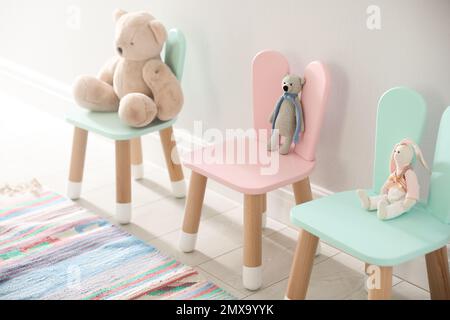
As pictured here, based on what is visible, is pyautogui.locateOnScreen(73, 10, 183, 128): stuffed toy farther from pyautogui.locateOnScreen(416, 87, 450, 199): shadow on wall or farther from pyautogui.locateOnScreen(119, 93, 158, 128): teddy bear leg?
pyautogui.locateOnScreen(416, 87, 450, 199): shadow on wall

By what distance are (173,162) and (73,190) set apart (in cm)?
39

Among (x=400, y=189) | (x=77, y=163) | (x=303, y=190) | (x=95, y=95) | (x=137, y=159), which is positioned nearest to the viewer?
(x=400, y=189)

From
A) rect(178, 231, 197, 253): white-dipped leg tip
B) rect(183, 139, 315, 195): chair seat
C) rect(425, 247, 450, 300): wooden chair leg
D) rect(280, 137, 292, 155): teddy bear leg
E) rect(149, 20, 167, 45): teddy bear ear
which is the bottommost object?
rect(178, 231, 197, 253): white-dipped leg tip

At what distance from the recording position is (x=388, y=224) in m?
1.68

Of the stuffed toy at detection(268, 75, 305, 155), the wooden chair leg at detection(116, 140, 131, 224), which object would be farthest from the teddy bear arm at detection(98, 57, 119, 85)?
the stuffed toy at detection(268, 75, 305, 155)

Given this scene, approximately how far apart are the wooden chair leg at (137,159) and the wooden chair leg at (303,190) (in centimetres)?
81

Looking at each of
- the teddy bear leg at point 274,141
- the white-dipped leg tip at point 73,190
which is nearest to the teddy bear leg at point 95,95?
the white-dipped leg tip at point 73,190

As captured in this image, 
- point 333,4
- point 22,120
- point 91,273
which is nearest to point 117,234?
point 91,273

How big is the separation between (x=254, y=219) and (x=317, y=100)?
389 millimetres

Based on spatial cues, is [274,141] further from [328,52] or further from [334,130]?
[328,52]

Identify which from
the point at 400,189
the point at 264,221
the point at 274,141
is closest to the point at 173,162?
the point at 264,221

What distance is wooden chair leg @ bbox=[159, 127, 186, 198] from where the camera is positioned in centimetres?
248

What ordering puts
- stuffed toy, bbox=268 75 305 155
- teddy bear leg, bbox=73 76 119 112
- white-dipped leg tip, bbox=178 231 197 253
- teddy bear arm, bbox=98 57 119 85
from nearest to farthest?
stuffed toy, bbox=268 75 305 155 → white-dipped leg tip, bbox=178 231 197 253 → teddy bear leg, bbox=73 76 119 112 → teddy bear arm, bbox=98 57 119 85

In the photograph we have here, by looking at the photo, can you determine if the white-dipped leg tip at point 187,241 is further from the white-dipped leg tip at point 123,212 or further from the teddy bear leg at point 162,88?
the teddy bear leg at point 162,88
